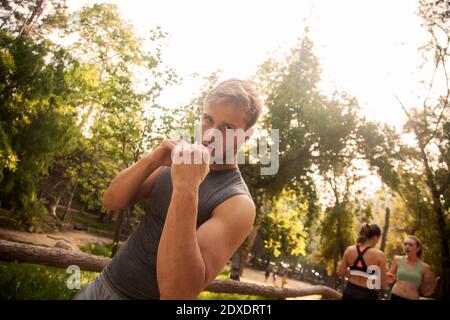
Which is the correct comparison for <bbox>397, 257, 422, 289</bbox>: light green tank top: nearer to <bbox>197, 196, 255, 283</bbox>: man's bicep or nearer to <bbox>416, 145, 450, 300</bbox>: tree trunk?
<bbox>197, 196, 255, 283</bbox>: man's bicep

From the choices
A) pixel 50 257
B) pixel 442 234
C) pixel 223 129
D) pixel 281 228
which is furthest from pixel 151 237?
pixel 281 228

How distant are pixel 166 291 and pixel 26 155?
947 centimetres

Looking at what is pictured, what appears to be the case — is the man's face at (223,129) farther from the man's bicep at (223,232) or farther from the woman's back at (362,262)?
the woman's back at (362,262)

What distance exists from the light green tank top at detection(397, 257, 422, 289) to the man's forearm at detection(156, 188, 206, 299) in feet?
20.5

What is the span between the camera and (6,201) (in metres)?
9.14

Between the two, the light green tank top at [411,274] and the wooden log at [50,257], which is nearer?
the wooden log at [50,257]

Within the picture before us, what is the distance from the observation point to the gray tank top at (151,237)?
130cm

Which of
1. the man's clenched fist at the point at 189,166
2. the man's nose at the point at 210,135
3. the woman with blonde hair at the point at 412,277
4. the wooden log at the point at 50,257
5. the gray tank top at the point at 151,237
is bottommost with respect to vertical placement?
the wooden log at the point at 50,257

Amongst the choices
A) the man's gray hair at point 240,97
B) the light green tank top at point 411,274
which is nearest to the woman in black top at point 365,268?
the light green tank top at point 411,274

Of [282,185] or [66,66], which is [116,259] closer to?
[66,66]

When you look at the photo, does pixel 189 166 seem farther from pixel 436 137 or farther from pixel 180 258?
pixel 436 137

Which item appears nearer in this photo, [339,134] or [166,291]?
[166,291]

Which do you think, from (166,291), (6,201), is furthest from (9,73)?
(166,291)

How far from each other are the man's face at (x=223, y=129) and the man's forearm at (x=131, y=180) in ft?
0.97
